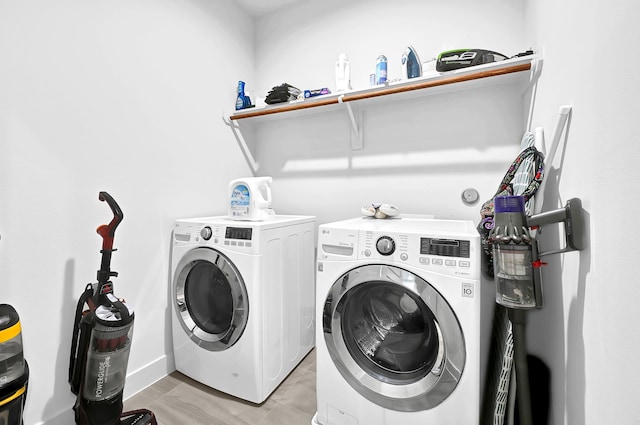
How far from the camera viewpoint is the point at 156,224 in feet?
5.36

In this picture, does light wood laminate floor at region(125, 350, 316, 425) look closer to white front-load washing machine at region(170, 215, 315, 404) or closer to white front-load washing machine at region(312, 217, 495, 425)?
white front-load washing machine at region(170, 215, 315, 404)

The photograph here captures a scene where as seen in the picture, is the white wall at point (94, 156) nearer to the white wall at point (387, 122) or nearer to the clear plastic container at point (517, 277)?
the white wall at point (387, 122)

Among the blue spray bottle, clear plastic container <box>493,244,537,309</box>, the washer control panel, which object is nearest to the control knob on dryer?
the washer control panel

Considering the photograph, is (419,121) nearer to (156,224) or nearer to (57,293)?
(156,224)

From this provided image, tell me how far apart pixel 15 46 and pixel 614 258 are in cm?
210

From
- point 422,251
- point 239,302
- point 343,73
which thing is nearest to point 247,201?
point 239,302

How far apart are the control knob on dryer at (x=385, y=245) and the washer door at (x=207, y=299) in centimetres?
79

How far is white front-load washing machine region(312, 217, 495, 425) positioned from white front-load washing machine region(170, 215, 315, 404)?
37 centimetres

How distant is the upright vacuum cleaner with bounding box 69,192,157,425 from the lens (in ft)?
3.45

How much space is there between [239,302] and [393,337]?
0.78 meters

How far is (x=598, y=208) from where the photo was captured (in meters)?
0.65

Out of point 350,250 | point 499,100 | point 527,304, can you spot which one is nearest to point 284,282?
point 350,250

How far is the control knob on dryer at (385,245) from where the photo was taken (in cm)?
107

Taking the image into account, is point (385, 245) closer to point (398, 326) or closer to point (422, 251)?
point (422, 251)
